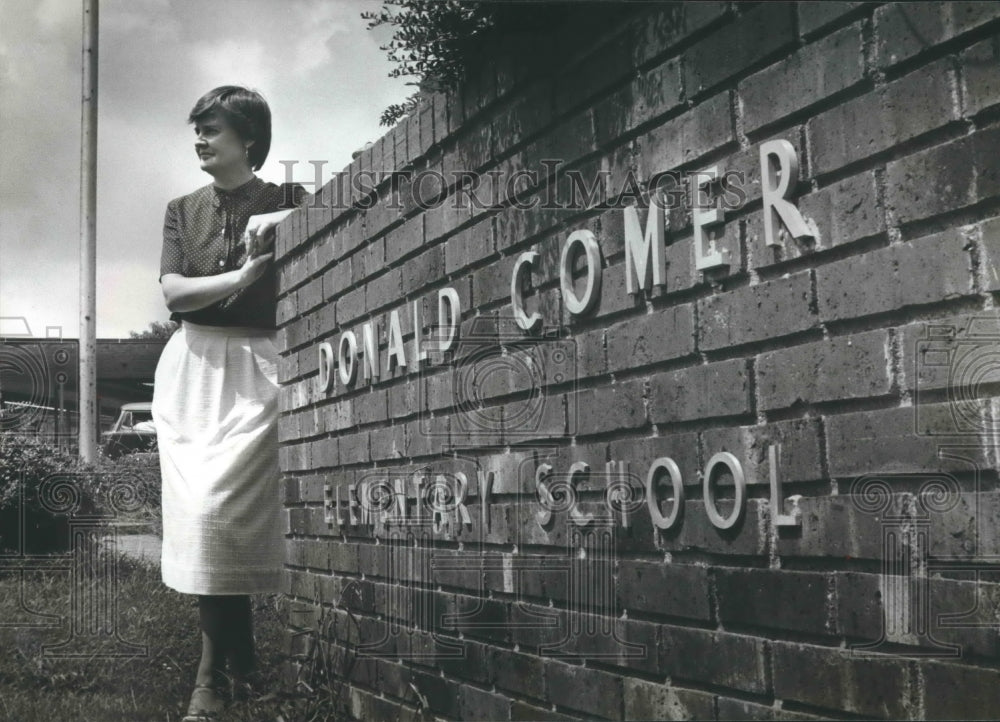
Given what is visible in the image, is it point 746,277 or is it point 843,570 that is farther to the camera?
point 746,277

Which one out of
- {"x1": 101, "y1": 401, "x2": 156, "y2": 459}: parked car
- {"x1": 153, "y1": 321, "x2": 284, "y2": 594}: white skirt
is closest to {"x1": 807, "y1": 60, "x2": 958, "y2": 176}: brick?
{"x1": 153, "y1": 321, "x2": 284, "y2": 594}: white skirt

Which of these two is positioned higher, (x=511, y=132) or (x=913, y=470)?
(x=511, y=132)

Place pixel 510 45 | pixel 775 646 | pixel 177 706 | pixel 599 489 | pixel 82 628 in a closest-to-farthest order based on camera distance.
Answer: pixel 775 646
pixel 599 489
pixel 510 45
pixel 177 706
pixel 82 628

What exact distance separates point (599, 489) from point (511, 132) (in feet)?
2.74

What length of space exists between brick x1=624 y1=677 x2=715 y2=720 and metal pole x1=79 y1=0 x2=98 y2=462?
130 inches

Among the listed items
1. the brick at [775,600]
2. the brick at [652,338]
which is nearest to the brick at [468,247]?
the brick at [652,338]

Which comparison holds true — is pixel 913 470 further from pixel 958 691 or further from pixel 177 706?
pixel 177 706

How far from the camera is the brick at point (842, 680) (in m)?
1.52

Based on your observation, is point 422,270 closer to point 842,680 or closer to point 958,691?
point 842,680

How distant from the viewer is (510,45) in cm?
246

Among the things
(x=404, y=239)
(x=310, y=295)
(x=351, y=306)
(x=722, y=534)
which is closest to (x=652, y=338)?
(x=722, y=534)

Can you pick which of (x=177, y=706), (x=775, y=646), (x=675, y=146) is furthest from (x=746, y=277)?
(x=177, y=706)

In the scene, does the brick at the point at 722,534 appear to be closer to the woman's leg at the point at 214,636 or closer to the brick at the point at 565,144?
the brick at the point at 565,144

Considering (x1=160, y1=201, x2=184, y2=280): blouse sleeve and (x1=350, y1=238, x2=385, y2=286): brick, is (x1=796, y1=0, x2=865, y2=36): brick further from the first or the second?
(x1=160, y1=201, x2=184, y2=280): blouse sleeve
